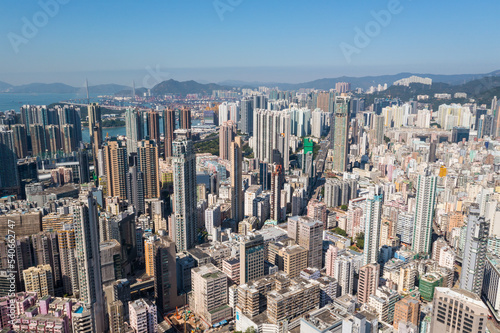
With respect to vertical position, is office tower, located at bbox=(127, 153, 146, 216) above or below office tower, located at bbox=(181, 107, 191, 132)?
below

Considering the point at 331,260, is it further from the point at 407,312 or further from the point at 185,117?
the point at 185,117

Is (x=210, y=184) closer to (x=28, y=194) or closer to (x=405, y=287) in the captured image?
(x=28, y=194)

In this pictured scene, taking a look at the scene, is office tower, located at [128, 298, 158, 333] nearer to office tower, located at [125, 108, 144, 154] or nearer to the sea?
the sea

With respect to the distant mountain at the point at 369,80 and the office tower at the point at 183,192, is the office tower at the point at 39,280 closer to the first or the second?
the office tower at the point at 183,192

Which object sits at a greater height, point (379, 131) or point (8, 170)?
point (379, 131)

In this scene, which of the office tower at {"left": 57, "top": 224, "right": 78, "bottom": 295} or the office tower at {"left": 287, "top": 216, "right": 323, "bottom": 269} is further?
the office tower at {"left": 287, "top": 216, "right": 323, "bottom": 269}

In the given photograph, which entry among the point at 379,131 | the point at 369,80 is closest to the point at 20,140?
the point at 379,131

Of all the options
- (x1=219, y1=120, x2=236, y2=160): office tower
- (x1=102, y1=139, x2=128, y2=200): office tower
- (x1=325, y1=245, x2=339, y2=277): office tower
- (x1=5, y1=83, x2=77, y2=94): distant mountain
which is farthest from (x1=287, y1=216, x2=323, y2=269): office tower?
(x1=5, y1=83, x2=77, y2=94): distant mountain
